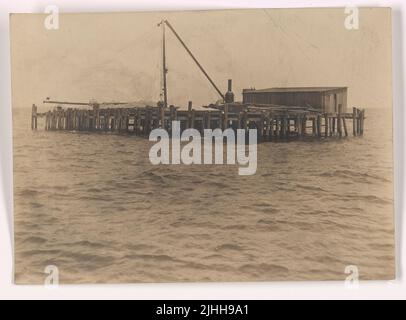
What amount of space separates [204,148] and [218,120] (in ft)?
0.36

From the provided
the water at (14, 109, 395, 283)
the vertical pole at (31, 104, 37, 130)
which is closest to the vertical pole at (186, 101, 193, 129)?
the water at (14, 109, 395, 283)

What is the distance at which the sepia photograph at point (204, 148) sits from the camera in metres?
1.60

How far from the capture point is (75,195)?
161cm

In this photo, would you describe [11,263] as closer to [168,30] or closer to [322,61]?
[168,30]

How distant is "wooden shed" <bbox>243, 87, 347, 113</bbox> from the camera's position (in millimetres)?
1619

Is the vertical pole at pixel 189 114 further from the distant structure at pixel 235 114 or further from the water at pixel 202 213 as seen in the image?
the water at pixel 202 213

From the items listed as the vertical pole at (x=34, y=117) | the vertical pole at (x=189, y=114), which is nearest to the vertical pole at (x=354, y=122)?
the vertical pole at (x=189, y=114)

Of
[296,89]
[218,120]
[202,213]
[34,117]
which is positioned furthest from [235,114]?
[34,117]
